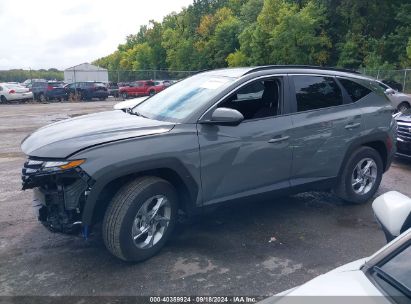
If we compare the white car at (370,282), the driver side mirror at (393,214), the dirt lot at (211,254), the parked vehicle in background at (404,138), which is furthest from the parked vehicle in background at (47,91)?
the white car at (370,282)

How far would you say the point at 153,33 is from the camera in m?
80.3

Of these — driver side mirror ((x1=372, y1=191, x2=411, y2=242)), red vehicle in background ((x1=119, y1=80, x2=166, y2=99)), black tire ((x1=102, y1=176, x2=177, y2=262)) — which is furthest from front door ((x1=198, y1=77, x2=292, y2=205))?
red vehicle in background ((x1=119, y1=80, x2=166, y2=99))

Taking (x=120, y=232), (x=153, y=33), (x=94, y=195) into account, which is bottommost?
(x=120, y=232)

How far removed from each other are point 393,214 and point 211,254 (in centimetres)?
203

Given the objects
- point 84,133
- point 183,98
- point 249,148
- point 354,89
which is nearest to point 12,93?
point 183,98

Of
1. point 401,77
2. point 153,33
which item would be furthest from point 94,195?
point 153,33

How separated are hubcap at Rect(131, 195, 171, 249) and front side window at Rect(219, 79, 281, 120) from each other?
126cm

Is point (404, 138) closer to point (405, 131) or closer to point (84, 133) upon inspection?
point (405, 131)

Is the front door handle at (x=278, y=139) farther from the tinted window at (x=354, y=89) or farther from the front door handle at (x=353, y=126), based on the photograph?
the tinted window at (x=354, y=89)

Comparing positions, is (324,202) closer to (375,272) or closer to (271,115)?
(271,115)

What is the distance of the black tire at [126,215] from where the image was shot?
3.49 metres

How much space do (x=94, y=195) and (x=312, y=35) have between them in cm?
4069

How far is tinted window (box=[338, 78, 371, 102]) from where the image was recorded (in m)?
5.12

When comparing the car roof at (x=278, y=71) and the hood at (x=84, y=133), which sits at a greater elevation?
the car roof at (x=278, y=71)
